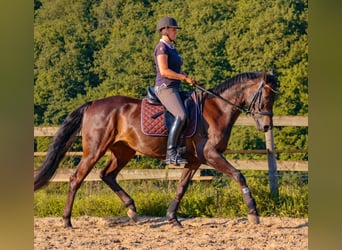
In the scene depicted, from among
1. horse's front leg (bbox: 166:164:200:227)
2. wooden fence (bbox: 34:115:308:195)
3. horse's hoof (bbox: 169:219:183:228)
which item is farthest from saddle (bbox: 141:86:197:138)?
wooden fence (bbox: 34:115:308:195)

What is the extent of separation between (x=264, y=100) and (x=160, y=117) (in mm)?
989

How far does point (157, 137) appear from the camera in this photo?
6680 millimetres

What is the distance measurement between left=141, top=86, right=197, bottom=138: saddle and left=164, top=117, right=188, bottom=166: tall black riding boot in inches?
Answer: 5.6

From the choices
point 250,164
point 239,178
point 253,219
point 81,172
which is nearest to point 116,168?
point 81,172

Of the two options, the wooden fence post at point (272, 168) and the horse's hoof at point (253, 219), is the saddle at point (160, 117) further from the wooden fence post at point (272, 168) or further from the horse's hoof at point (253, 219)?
the wooden fence post at point (272, 168)

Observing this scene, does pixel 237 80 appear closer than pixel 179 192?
Yes

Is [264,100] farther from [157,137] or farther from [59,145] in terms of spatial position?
[59,145]

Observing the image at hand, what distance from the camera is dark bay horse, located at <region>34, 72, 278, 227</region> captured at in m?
6.61

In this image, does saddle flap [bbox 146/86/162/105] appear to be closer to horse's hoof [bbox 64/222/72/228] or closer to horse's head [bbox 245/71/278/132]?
horse's head [bbox 245/71/278/132]

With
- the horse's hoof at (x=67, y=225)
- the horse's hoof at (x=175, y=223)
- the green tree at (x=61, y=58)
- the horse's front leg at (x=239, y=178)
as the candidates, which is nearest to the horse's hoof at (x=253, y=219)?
the horse's front leg at (x=239, y=178)

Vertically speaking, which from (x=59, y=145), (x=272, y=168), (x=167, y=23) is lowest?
(x=272, y=168)
